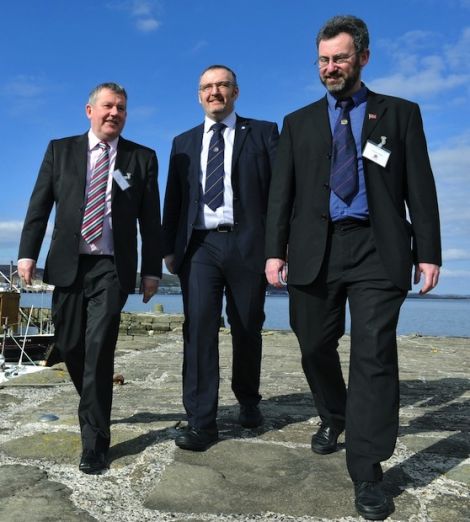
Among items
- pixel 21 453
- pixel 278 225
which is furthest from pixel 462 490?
pixel 21 453

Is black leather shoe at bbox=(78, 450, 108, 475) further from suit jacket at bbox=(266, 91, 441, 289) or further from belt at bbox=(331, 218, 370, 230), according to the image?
belt at bbox=(331, 218, 370, 230)

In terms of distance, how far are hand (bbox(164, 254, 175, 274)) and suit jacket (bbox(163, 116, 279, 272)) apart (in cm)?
3

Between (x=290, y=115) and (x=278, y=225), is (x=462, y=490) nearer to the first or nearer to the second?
(x=278, y=225)

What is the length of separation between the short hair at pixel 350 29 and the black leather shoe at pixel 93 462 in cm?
234

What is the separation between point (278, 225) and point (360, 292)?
1.89 ft

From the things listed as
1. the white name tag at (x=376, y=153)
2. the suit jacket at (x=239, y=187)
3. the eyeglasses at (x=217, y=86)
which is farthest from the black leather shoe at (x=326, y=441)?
the eyeglasses at (x=217, y=86)

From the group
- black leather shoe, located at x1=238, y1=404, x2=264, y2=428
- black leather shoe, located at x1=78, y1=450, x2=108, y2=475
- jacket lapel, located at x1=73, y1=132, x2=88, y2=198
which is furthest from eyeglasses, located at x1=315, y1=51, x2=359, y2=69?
black leather shoe, located at x1=78, y1=450, x2=108, y2=475

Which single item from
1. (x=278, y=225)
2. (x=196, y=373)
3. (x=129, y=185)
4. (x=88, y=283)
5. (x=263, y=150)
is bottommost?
(x=196, y=373)

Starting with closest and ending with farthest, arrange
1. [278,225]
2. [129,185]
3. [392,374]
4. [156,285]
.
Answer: [392,374] < [278,225] < [129,185] < [156,285]

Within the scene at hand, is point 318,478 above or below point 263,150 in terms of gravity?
below

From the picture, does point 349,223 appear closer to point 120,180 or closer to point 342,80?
point 342,80

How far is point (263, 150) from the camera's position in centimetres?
348

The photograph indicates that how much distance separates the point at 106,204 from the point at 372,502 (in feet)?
6.65

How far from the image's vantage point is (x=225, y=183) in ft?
11.1
